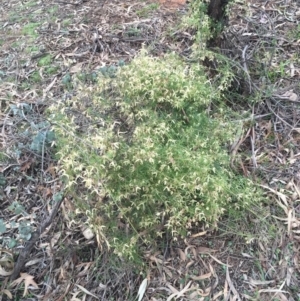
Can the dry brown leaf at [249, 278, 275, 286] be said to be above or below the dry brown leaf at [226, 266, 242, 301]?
below

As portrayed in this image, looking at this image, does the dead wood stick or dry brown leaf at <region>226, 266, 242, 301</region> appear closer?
dry brown leaf at <region>226, 266, 242, 301</region>

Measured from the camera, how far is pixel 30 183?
2.67 metres

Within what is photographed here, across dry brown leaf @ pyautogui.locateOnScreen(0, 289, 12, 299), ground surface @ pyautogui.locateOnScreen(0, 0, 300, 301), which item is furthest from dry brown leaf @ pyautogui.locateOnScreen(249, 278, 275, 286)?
dry brown leaf @ pyautogui.locateOnScreen(0, 289, 12, 299)

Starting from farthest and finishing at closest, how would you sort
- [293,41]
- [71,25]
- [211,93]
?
[71,25], [293,41], [211,93]

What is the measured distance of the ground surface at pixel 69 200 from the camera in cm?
218

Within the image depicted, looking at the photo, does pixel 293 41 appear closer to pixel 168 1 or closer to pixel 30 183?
pixel 168 1

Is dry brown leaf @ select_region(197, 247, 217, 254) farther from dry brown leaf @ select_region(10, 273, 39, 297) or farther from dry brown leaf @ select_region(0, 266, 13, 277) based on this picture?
dry brown leaf @ select_region(0, 266, 13, 277)

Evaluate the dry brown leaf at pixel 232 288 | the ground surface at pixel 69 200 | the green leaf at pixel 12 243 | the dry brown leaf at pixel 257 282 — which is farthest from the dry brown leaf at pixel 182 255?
the green leaf at pixel 12 243

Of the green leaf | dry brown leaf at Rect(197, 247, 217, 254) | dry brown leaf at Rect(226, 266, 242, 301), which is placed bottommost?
→ dry brown leaf at Rect(226, 266, 242, 301)

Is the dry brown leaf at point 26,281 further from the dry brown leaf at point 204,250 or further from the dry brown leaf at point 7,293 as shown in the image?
the dry brown leaf at point 204,250

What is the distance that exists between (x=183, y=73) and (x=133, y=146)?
1.78 feet

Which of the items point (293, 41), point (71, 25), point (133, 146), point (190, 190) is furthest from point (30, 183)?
point (293, 41)

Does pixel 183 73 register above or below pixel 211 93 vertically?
above

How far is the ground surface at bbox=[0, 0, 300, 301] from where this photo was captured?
85.9 inches
